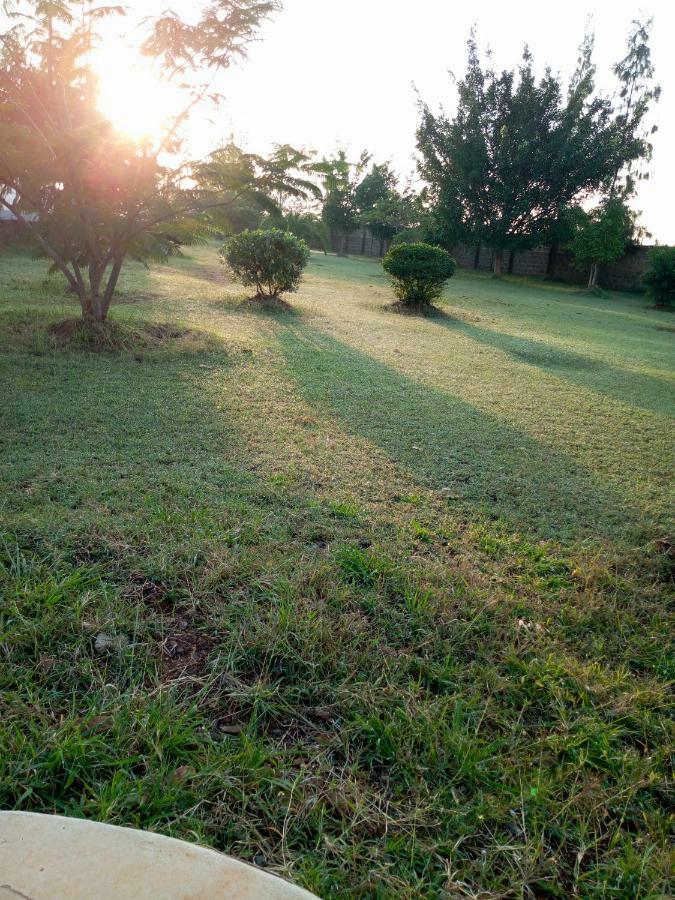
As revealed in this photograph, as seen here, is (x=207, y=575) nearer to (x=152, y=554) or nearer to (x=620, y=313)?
(x=152, y=554)

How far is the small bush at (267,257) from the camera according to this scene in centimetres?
953

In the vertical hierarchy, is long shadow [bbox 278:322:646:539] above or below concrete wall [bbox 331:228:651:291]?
below

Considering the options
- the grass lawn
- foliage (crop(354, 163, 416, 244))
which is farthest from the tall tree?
the grass lawn

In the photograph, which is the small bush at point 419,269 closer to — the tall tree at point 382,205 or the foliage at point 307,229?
the foliage at point 307,229

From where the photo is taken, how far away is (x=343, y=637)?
6.48 feet

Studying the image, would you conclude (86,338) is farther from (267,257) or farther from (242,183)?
(267,257)

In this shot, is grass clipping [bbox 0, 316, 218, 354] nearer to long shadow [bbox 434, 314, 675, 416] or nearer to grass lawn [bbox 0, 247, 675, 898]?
grass lawn [bbox 0, 247, 675, 898]

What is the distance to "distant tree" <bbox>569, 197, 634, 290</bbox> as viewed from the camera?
21.5m

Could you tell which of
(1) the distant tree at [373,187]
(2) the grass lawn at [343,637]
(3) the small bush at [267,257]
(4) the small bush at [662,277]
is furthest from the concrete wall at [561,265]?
(2) the grass lawn at [343,637]

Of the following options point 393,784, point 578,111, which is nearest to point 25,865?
point 393,784

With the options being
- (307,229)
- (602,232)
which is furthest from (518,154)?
(307,229)

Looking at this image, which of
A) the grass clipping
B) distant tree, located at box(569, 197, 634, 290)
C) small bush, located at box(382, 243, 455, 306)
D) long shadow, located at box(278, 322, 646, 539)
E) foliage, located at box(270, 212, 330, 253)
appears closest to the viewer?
long shadow, located at box(278, 322, 646, 539)

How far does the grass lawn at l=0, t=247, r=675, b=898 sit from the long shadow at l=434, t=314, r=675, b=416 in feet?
5.20

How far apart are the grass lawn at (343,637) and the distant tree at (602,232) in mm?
19873
